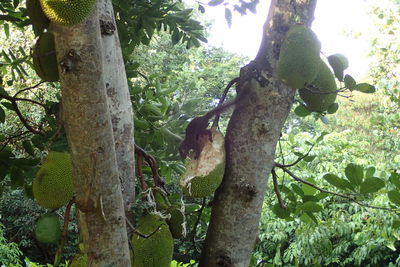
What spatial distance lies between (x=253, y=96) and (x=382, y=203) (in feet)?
8.87

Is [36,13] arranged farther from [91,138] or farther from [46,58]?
[91,138]

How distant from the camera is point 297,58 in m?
0.80

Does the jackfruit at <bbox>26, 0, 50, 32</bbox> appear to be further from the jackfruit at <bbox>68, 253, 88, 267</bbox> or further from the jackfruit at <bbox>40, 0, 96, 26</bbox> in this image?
the jackfruit at <bbox>68, 253, 88, 267</bbox>

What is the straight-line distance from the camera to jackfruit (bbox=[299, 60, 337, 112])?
946 millimetres

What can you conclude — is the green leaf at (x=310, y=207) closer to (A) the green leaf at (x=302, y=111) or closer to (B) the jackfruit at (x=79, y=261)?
(A) the green leaf at (x=302, y=111)

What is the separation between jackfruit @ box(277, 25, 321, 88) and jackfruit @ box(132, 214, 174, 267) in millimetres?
327

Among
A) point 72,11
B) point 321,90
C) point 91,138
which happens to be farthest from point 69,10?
point 321,90

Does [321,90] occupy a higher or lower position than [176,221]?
higher

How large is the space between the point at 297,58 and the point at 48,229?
0.52m

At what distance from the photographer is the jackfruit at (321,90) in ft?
3.10

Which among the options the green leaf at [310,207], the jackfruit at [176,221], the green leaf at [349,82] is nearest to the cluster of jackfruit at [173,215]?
the jackfruit at [176,221]

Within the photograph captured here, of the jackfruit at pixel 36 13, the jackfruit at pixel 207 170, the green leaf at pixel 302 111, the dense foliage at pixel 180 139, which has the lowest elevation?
the dense foliage at pixel 180 139

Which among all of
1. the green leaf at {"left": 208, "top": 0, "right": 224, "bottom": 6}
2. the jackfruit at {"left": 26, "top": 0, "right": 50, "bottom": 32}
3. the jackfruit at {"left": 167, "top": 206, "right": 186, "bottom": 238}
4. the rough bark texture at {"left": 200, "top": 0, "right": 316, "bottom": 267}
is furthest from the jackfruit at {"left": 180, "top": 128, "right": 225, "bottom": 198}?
the green leaf at {"left": 208, "top": 0, "right": 224, "bottom": 6}

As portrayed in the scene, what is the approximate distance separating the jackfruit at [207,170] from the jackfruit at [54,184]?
214 millimetres
